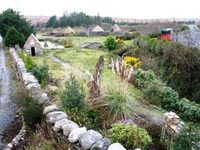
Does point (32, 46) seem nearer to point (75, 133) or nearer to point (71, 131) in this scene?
point (71, 131)

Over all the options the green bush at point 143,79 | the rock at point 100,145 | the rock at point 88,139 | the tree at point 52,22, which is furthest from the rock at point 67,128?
the tree at point 52,22

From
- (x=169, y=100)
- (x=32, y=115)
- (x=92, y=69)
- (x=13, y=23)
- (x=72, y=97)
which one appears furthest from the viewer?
(x=13, y=23)

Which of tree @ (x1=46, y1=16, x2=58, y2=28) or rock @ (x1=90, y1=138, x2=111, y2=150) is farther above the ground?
rock @ (x1=90, y1=138, x2=111, y2=150)

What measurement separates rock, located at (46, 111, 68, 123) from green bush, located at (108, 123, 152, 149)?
3.63 ft

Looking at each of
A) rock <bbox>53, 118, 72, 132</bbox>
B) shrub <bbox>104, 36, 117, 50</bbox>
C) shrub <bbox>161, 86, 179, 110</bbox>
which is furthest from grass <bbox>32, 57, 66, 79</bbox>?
shrub <bbox>104, 36, 117, 50</bbox>

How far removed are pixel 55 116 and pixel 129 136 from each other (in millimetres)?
1624

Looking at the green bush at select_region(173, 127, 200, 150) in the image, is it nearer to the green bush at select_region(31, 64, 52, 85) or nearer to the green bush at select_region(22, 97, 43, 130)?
the green bush at select_region(22, 97, 43, 130)

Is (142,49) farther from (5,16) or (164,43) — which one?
(5,16)

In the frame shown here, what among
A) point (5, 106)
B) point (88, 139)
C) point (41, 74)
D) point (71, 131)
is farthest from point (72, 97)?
point (41, 74)

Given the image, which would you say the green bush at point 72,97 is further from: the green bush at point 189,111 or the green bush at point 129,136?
the green bush at point 189,111

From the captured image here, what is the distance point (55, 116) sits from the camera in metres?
6.67

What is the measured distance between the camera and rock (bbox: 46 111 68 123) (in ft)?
21.6

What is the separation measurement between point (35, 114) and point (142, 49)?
75.0ft

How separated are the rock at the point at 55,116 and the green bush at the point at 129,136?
3.63 ft
